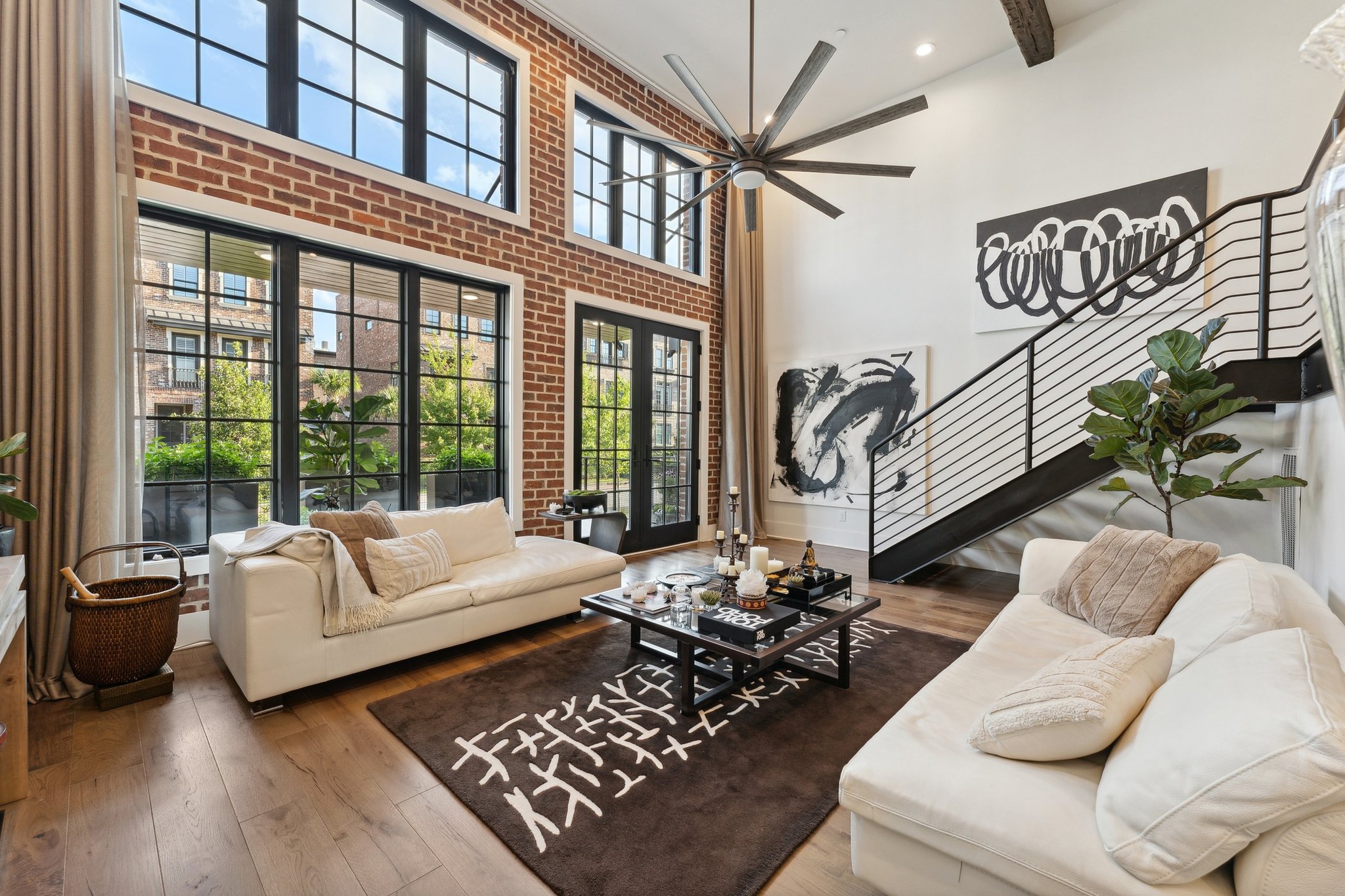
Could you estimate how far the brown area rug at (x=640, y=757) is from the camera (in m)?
1.56

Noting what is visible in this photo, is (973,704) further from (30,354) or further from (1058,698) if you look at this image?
(30,354)

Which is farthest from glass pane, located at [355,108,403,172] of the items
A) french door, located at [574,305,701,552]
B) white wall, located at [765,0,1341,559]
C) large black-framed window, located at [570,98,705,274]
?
white wall, located at [765,0,1341,559]

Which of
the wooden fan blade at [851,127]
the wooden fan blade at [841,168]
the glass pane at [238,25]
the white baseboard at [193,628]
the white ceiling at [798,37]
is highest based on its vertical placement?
the white ceiling at [798,37]

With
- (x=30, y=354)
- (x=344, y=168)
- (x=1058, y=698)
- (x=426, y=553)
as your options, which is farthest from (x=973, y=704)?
(x=344, y=168)

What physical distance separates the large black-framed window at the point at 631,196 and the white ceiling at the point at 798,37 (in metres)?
0.59

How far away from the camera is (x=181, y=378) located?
309 cm

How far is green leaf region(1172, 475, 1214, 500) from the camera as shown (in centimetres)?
301

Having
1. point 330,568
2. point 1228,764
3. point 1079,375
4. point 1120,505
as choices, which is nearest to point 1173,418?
point 1120,505

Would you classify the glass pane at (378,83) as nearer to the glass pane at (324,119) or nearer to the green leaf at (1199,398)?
the glass pane at (324,119)

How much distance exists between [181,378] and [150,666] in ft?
4.94

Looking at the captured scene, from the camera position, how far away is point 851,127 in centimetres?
291

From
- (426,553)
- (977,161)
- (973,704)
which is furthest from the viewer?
(977,161)

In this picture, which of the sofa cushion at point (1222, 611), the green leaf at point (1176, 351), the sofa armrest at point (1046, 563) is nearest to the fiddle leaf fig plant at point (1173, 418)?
the green leaf at point (1176, 351)

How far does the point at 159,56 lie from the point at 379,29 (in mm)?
1279
